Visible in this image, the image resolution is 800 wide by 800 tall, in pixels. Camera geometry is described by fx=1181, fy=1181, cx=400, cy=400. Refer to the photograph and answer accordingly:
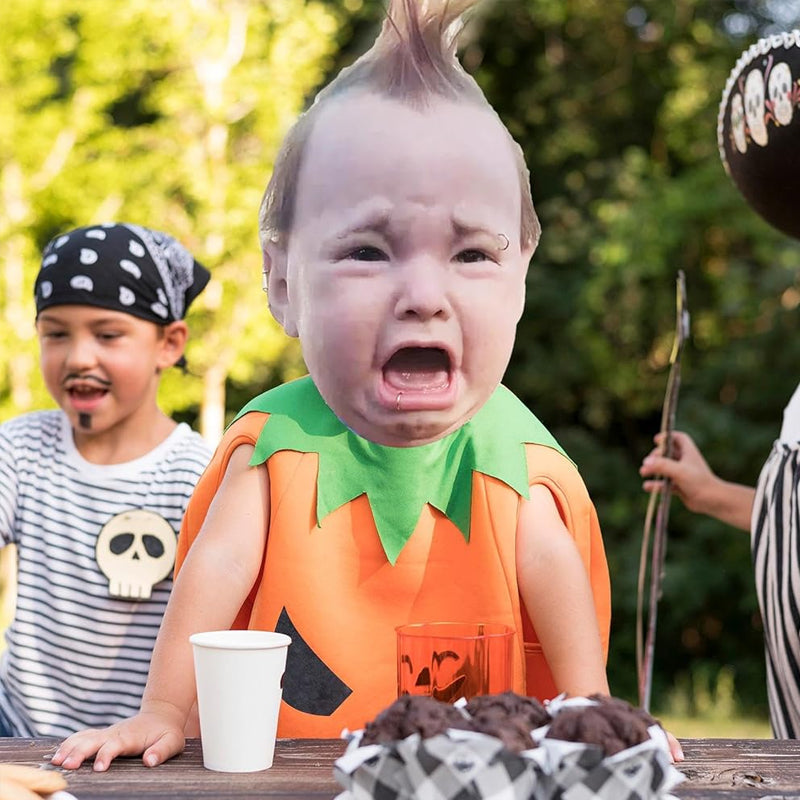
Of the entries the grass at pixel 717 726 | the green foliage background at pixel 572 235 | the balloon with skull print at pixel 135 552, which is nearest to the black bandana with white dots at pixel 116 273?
the balloon with skull print at pixel 135 552

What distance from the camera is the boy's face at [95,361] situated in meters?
2.29

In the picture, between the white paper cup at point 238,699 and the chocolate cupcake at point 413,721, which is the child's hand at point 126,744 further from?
the chocolate cupcake at point 413,721

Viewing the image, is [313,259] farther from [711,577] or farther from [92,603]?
[711,577]

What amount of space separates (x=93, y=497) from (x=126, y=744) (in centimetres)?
105

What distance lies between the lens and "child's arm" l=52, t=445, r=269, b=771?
1476mm

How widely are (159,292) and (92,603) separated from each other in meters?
0.63

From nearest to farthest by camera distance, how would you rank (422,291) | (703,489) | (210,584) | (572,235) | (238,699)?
(238,699), (422,291), (210,584), (703,489), (572,235)

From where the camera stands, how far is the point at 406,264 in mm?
1439

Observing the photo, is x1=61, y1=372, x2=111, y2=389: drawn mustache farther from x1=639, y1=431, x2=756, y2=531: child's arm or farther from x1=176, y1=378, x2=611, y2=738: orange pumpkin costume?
x1=639, y1=431, x2=756, y2=531: child's arm

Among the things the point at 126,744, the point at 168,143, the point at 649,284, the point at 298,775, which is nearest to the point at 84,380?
the point at 126,744

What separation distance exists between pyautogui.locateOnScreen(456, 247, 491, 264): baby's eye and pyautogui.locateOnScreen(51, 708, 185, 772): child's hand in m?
0.67

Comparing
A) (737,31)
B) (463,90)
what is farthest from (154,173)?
(463,90)

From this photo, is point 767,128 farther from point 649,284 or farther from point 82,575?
point 649,284

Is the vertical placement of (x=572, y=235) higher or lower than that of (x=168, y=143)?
lower
